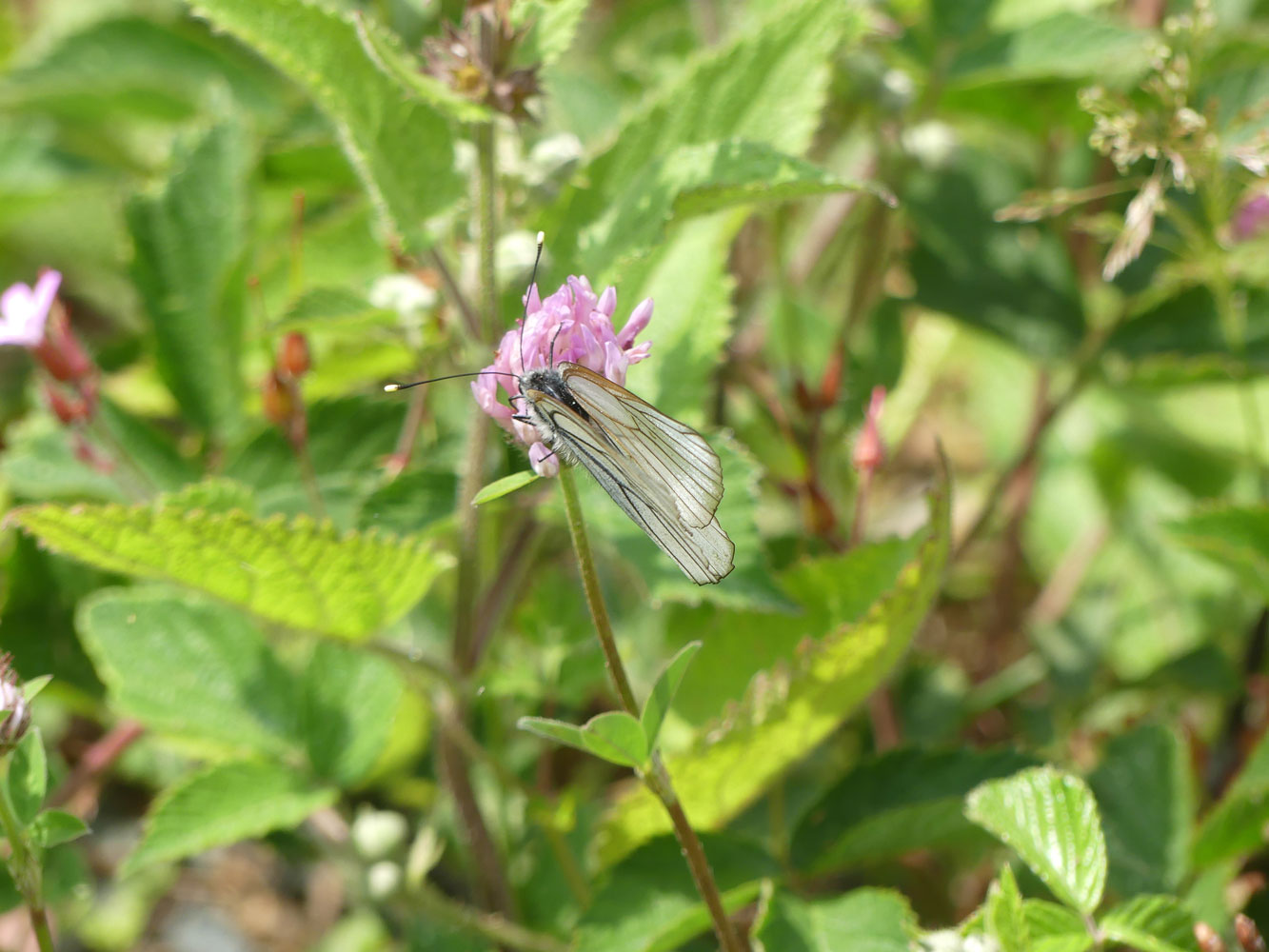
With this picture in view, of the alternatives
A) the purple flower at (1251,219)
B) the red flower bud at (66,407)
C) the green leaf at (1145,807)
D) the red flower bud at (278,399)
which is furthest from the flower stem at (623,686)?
the purple flower at (1251,219)

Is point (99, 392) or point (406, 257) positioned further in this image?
point (99, 392)

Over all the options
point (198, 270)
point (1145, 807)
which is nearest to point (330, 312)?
point (198, 270)

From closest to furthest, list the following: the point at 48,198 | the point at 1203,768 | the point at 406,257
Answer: the point at 406,257
the point at 1203,768
the point at 48,198

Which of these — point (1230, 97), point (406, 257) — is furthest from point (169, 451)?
point (1230, 97)

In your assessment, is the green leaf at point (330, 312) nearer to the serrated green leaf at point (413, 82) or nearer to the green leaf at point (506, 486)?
the serrated green leaf at point (413, 82)

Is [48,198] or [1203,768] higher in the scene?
[48,198]

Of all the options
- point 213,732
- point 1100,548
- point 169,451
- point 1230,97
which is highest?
point 1230,97

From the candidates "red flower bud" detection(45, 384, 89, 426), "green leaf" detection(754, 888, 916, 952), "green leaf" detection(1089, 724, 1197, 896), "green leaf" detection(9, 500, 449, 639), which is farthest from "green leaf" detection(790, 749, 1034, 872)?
"red flower bud" detection(45, 384, 89, 426)

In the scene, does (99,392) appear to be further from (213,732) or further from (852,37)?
(852,37)
